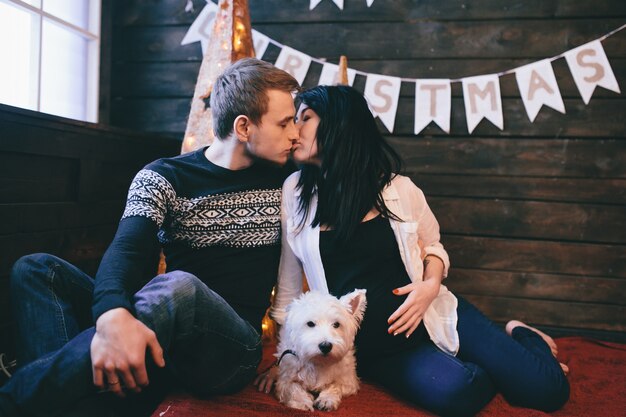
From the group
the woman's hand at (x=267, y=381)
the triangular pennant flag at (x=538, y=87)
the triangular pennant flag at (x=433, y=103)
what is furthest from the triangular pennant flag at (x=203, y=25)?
the woman's hand at (x=267, y=381)

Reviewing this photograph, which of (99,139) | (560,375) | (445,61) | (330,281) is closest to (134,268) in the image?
(330,281)

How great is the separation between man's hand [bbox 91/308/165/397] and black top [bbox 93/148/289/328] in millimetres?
331

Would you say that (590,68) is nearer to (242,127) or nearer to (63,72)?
(242,127)

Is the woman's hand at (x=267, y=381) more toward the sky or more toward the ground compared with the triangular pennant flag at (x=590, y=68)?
more toward the ground

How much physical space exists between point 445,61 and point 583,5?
68cm

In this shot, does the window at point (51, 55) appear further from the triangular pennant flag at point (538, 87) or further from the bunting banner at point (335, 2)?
the triangular pennant flag at point (538, 87)

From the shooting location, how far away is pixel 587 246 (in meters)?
2.40

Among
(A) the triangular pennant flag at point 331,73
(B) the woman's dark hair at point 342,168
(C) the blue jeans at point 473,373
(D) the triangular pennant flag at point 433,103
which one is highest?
(A) the triangular pennant flag at point 331,73

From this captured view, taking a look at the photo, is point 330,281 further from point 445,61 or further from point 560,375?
point 445,61

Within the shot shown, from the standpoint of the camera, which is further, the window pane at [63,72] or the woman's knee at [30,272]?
the window pane at [63,72]

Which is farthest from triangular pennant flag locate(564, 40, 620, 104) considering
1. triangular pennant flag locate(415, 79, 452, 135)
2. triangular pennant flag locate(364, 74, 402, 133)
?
triangular pennant flag locate(364, 74, 402, 133)

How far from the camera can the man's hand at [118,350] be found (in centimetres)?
99

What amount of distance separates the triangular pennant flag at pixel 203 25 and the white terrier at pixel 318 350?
1734 mm

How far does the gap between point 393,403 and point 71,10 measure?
231 cm
